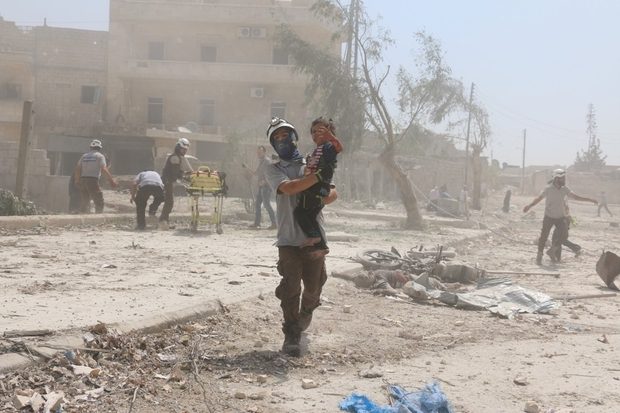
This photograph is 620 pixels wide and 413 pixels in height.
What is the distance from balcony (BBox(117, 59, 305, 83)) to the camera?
126ft

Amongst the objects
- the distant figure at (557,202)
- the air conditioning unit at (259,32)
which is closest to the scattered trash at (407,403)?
the distant figure at (557,202)

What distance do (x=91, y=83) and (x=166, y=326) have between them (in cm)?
3822

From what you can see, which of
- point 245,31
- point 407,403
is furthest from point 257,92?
point 407,403

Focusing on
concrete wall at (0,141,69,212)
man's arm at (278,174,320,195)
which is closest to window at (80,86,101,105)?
concrete wall at (0,141,69,212)

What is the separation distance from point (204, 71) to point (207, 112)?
247 centimetres

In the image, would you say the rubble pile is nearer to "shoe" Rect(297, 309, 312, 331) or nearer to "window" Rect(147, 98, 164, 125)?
"shoe" Rect(297, 309, 312, 331)

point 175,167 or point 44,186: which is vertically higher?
point 175,167

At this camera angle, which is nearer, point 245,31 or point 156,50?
point 245,31

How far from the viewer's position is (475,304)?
721cm

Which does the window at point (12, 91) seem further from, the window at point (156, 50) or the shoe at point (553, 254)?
the shoe at point (553, 254)

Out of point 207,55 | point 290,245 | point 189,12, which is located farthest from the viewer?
point 207,55

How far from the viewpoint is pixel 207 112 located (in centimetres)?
3978

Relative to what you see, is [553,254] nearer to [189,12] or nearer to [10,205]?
[10,205]

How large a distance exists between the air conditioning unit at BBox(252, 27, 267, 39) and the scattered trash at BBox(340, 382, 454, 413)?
36.8m
